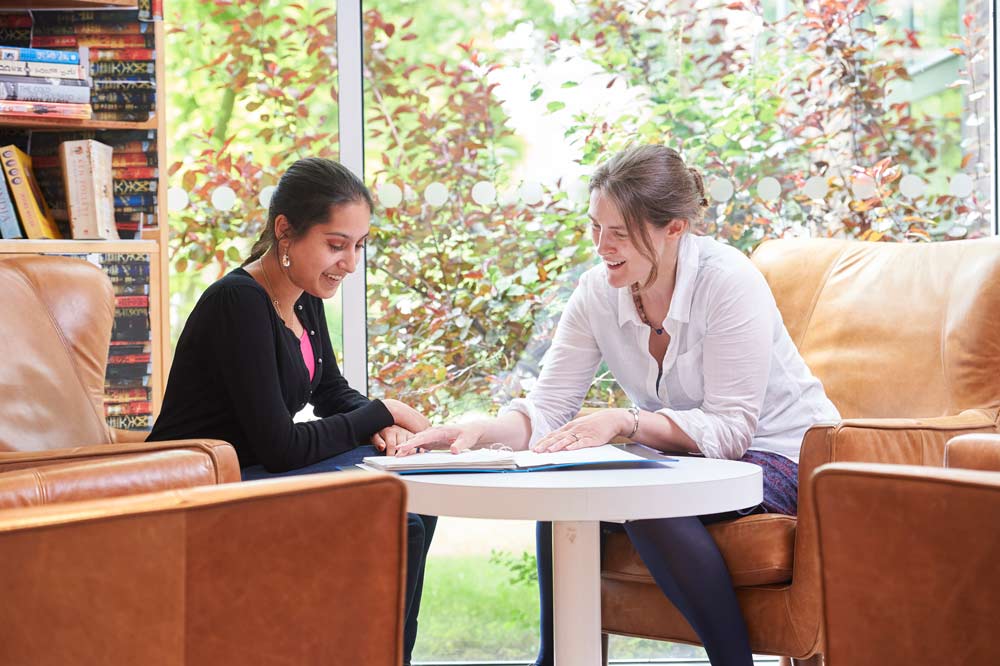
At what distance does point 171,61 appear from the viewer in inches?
116

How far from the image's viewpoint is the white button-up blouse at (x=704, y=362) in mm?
2080

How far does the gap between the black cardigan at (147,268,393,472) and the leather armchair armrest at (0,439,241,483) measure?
31 centimetres

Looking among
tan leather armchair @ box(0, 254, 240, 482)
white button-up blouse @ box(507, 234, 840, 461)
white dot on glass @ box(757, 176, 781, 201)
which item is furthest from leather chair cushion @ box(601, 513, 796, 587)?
white dot on glass @ box(757, 176, 781, 201)

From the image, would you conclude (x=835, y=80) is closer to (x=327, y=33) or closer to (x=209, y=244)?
(x=327, y=33)

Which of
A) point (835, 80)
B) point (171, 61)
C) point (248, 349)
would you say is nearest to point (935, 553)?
point (248, 349)

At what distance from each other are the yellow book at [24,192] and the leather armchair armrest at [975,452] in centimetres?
220

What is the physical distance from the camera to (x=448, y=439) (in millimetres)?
1987

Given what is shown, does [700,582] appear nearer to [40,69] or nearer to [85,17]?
[40,69]

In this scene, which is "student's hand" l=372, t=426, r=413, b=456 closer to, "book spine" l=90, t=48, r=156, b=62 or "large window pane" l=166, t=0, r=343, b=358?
"large window pane" l=166, t=0, r=343, b=358

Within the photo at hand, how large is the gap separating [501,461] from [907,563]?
663 millimetres

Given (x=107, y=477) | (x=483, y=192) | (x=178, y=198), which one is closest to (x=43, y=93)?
(x=178, y=198)

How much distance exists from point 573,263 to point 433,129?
56 centimetres

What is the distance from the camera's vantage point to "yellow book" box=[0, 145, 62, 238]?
2639 mm

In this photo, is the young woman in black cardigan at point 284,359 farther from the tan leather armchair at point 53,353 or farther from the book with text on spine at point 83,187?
the book with text on spine at point 83,187
